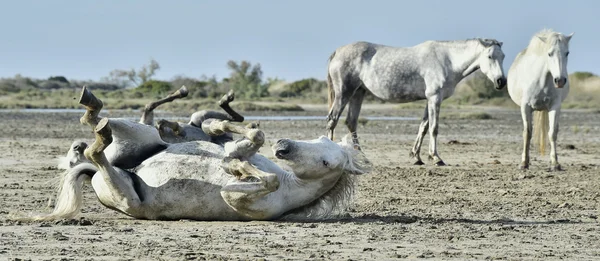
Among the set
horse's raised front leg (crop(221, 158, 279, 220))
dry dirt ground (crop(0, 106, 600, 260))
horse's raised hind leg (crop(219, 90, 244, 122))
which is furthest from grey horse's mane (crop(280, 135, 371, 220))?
horse's raised hind leg (crop(219, 90, 244, 122))

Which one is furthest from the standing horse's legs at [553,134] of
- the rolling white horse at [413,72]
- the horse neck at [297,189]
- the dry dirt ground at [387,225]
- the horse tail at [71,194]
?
the horse tail at [71,194]

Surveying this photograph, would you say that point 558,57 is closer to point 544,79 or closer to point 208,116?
point 544,79

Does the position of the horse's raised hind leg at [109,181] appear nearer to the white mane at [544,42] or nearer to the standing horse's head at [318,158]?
the standing horse's head at [318,158]

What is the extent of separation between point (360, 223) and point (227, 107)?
2.42 meters

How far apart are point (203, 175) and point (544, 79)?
28.0 ft

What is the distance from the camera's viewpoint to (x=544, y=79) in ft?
52.3

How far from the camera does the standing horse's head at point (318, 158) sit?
337 inches

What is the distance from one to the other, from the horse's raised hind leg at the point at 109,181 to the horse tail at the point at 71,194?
0.16 metres

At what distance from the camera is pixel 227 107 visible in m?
10.9

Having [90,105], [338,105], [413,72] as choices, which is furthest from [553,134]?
[90,105]

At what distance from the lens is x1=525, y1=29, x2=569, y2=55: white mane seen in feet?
A: 51.4

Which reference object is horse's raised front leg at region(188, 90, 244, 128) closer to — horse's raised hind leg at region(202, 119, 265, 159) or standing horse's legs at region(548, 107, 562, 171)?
horse's raised hind leg at region(202, 119, 265, 159)

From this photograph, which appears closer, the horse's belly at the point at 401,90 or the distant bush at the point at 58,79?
the horse's belly at the point at 401,90

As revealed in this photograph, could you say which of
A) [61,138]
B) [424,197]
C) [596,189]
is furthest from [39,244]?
[61,138]
